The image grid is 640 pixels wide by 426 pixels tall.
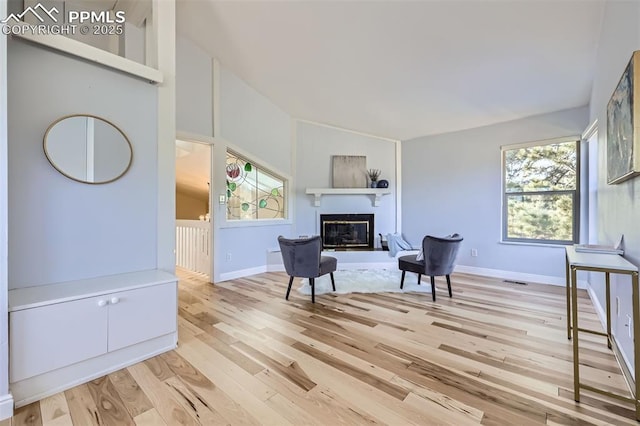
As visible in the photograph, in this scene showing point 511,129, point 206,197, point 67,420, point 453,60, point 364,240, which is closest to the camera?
point 67,420

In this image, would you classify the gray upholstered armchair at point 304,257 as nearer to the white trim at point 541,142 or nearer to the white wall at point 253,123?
the white wall at point 253,123

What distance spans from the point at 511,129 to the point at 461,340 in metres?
3.43

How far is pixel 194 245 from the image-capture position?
15.4 feet

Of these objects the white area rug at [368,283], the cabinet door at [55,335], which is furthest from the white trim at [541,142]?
the cabinet door at [55,335]

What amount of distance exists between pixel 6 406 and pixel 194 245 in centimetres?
330

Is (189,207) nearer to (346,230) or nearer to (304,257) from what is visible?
(346,230)

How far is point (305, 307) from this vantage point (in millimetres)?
3086

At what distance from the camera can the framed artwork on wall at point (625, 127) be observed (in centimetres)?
149

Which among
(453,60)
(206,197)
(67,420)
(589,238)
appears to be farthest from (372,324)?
(206,197)

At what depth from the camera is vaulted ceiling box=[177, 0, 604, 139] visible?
2441 mm

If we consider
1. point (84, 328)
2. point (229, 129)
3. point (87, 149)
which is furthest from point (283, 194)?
point (84, 328)

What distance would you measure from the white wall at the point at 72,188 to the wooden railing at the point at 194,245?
1.89 metres

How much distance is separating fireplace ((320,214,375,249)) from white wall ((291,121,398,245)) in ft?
0.34

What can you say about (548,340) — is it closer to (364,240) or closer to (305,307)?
(305,307)
